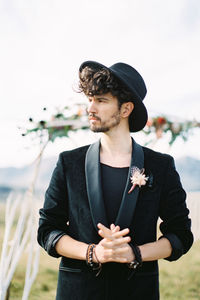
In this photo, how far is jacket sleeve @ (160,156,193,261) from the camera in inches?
72.1

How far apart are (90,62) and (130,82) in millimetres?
233

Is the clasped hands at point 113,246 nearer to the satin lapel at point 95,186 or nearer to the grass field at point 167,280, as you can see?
the satin lapel at point 95,186

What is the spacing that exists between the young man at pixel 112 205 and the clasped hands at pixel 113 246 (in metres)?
0.03

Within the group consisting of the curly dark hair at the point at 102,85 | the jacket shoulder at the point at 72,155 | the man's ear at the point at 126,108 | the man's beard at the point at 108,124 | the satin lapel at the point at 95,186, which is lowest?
the satin lapel at the point at 95,186

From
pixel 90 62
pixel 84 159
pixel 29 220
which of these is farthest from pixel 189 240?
pixel 29 220

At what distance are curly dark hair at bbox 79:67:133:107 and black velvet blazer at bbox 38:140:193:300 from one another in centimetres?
31

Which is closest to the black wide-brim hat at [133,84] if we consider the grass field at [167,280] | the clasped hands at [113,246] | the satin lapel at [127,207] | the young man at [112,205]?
the young man at [112,205]

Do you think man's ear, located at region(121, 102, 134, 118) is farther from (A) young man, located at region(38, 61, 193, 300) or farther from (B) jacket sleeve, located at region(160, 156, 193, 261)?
(B) jacket sleeve, located at region(160, 156, 193, 261)

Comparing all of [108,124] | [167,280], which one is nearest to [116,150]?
[108,124]

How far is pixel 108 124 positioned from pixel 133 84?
272 mm

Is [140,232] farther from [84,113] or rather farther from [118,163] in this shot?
[84,113]

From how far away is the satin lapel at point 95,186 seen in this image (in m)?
1.78

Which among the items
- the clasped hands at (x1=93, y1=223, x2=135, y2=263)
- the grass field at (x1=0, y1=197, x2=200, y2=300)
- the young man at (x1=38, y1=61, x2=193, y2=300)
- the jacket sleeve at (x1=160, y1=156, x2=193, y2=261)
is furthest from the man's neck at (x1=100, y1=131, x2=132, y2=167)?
the grass field at (x1=0, y1=197, x2=200, y2=300)

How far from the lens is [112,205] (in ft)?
6.03
